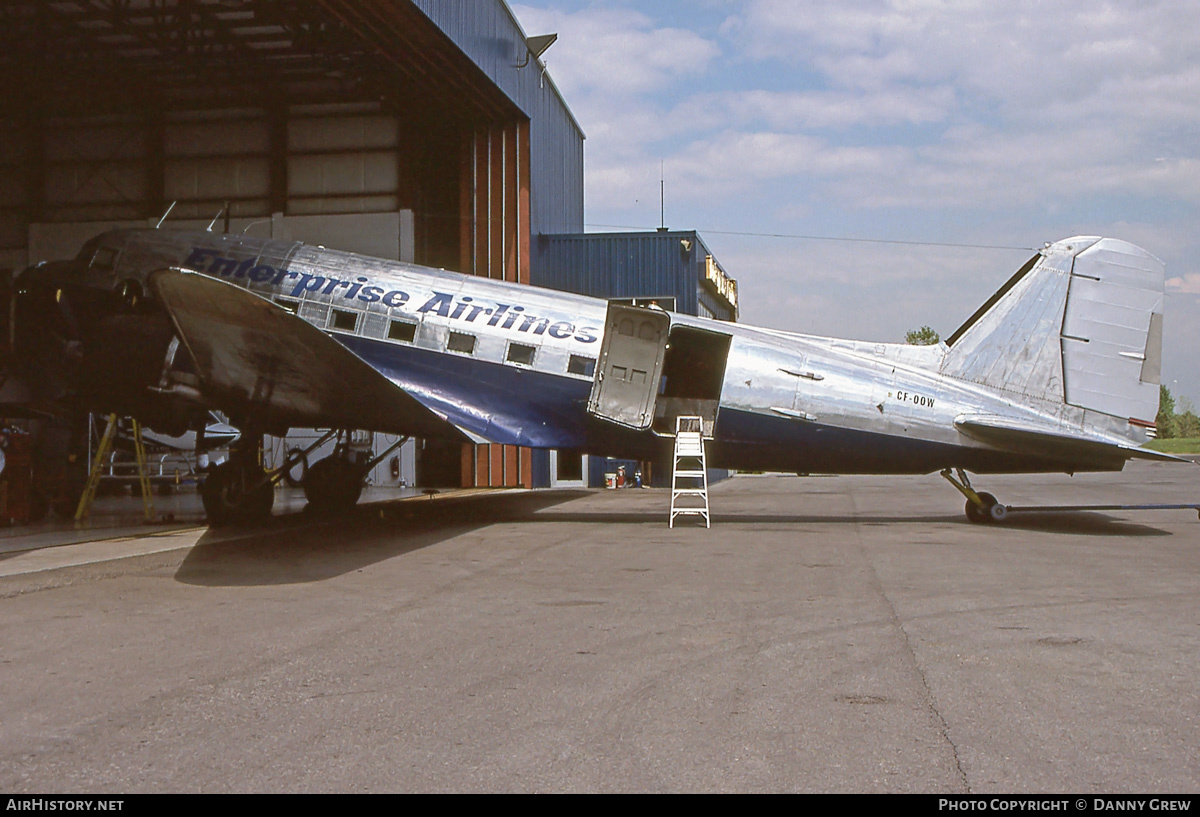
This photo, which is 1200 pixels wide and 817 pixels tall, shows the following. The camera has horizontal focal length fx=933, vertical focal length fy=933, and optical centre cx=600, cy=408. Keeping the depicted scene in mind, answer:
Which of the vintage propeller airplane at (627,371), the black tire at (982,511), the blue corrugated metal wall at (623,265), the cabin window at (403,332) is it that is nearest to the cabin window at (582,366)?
the vintage propeller airplane at (627,371)

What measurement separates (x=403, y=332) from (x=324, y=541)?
12.1ft

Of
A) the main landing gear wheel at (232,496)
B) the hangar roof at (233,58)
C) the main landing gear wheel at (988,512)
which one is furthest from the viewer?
the hangar roof at (233,58)

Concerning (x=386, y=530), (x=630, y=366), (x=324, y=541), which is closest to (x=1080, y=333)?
(x=630, y=366)

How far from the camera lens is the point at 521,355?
1471 centimetres

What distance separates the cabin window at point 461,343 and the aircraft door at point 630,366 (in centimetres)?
204

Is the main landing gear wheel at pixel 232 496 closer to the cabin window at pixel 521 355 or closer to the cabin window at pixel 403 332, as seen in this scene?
the cabin window at pixel 403 332

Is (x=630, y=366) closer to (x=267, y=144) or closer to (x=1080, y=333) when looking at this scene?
(x=1080, y=333)

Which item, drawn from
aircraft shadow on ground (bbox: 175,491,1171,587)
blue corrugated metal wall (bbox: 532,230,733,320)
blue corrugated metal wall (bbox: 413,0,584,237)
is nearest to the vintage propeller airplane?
aircraft shadow on ground (bbox: 175,491,1171,587)

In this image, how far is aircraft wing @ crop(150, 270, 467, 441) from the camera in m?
9.73

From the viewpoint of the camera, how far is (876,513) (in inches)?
704

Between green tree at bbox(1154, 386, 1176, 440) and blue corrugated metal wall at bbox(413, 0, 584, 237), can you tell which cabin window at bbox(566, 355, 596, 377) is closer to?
blue corrugated metal wall at bbox(413, 0, 584, 237)

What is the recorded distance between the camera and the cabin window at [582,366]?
14680mm
